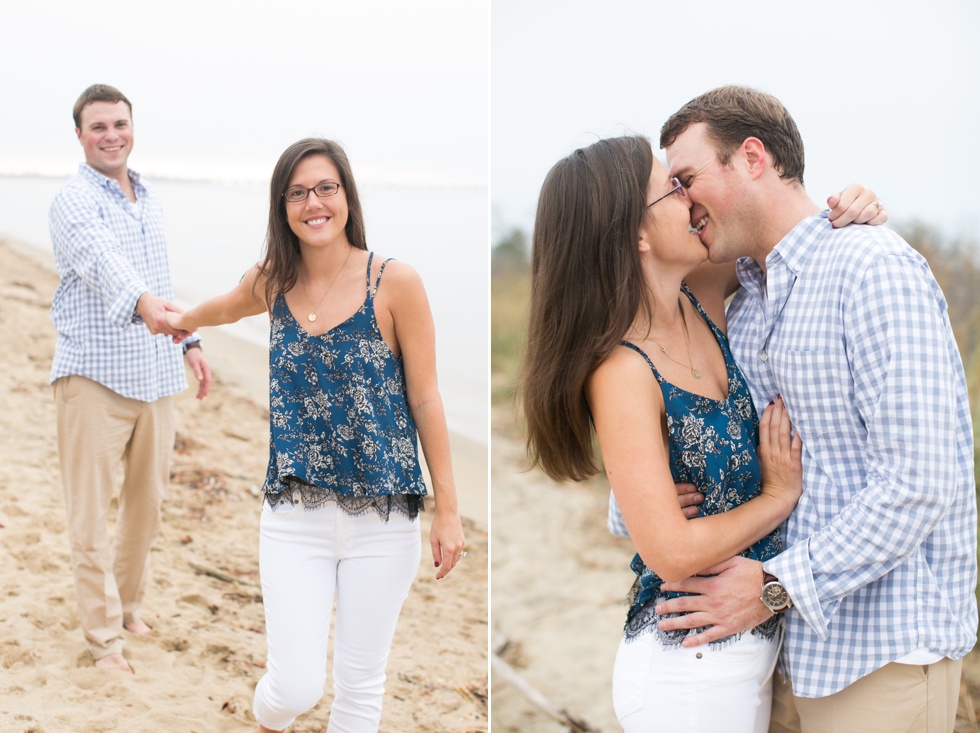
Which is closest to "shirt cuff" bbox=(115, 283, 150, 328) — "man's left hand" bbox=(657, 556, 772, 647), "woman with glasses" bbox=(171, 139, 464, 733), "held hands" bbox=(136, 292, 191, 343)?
"held hands" bbox=(136, 292, 191, 343)

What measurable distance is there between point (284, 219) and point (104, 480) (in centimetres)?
166

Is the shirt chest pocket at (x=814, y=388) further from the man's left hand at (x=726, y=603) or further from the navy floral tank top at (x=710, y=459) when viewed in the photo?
the man's left hand at (x=726, y=603)

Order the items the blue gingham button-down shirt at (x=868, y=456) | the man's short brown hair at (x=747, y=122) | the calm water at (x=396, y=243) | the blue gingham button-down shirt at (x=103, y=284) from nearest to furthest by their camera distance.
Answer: the blue gingham button-down shirt at (x=868, y=456) < the man's short brown hair at (x=747, y=122) < the blue gingham button-down shirt at (x=103, y=284) < the calm water at (x=396, y=243)

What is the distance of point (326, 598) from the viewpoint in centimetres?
241

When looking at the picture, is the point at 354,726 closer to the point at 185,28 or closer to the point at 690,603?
the point at 690,603

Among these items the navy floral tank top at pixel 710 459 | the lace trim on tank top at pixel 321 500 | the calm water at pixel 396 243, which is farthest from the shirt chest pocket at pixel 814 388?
the calm water at pixel 396 243

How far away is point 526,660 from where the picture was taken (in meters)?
5.10

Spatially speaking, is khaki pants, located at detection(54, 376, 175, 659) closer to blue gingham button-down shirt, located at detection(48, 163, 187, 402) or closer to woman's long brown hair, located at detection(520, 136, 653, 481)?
blue gingham button-down shirt, located at detection(48, 163, 187, 402)

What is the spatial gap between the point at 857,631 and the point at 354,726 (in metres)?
1.37

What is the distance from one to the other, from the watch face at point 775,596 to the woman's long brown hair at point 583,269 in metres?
0.46

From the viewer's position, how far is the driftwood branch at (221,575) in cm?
463

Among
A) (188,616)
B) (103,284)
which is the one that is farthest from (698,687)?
(188,616)

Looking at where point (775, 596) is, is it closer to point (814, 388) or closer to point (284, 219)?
point (814, 388)

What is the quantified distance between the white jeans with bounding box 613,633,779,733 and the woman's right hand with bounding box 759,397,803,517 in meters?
0.27
